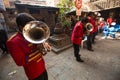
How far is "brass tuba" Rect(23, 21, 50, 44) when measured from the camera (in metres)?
1.56

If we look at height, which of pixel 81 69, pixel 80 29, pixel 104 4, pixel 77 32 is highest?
pixel 104 4

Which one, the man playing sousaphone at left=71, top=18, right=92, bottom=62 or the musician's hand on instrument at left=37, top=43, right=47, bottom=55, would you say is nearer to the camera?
the musician's hand on instrument at left=37, top=43, right=47, bottom=55

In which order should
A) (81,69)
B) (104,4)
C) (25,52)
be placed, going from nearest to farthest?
1. (25,52)
2. (81,69)
3. (104,4)

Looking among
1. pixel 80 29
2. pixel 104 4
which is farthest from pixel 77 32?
pixel 104 4

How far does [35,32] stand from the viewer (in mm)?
1703

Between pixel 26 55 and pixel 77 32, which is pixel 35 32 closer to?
pixel 26 55

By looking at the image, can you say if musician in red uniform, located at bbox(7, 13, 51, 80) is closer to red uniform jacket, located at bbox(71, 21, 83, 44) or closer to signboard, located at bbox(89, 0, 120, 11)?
red uniform jacket, located at bbox(71, 21, 83, 44)

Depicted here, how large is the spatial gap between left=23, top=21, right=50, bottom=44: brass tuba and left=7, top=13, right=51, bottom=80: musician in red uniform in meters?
0.09

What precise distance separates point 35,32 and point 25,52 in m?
0.35

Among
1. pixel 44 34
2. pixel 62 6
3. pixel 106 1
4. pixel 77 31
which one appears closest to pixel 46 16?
pixel 62 6

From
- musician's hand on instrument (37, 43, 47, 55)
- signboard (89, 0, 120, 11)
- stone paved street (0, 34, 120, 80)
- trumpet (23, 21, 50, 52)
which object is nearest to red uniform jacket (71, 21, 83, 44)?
stone paved street (0, 34, 120, 80)

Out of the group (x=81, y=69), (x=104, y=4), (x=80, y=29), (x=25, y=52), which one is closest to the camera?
(x=25, y=52)

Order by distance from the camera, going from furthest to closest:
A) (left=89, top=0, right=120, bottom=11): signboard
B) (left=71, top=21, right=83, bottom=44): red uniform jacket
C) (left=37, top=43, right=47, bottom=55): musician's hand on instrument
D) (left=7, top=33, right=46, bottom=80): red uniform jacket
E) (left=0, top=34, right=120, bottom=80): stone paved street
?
1. (left=89, top=0, right=120, bottom=11): signboard
2. (left=71, top=21, right=83, bottom=44): red uniform jacket
3. (left=0, top=34, right=120, bottom=80): stone paved street
4. (left=37, top=43, right=47, bottom=55): musician's hand on instrument
5. (left=7, top=33, right=46, bottom=80): red uniform jacket

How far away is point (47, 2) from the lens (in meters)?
27.1
